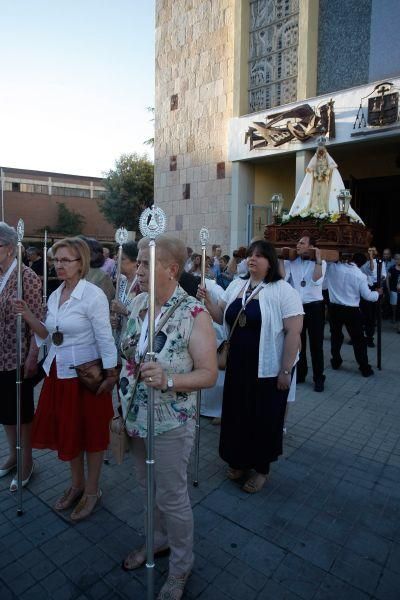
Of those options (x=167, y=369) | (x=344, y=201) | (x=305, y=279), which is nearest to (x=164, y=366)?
(x=167, y=369)

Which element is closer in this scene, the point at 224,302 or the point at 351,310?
the point at 224,302

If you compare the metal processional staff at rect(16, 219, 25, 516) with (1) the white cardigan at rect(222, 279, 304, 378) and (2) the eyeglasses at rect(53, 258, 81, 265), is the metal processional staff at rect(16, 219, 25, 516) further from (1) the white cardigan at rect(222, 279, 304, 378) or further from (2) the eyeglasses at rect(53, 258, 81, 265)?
(1) the white cardigan at rect(222, 279, 304, 378)

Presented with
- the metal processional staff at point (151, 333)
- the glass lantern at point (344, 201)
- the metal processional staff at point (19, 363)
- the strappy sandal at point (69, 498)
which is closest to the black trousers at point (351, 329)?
the glass lantern at point (344, 201)

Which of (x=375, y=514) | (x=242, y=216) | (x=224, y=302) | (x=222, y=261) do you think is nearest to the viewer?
(x=375, y=514)

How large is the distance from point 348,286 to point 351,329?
702 mm

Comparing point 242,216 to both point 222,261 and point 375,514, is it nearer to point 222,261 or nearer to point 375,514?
point 222,261

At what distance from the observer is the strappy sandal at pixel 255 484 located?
338cm

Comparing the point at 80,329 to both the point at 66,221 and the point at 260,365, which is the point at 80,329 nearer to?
the point at 260,365

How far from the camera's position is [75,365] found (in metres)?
2.91

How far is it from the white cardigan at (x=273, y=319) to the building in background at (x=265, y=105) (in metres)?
9.74

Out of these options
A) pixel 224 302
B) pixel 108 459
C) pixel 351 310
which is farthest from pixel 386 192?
pixel 108 459

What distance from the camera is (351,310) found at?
6.75 m

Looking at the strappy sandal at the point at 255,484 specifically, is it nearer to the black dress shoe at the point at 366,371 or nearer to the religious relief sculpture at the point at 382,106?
the black dress shoe at the point at 366,371

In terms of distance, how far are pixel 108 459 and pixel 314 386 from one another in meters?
3.27
